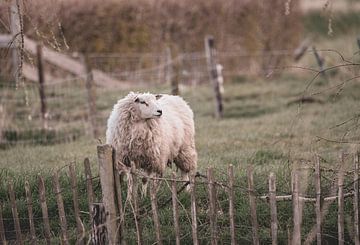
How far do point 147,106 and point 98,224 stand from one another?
250 centimetres

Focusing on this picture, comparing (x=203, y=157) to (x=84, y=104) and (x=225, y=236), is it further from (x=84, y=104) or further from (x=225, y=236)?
(x=84, y=104)

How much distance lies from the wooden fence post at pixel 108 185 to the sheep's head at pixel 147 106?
237 cm

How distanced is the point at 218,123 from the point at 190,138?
4.50 metres

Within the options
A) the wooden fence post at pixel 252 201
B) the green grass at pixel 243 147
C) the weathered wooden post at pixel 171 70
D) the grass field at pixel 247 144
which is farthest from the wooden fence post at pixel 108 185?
the weathered wooden post at pixel 171 70

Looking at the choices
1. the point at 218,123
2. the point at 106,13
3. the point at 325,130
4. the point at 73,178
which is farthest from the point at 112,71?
the point at 73,178

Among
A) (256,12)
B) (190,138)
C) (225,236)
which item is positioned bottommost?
(225,236)

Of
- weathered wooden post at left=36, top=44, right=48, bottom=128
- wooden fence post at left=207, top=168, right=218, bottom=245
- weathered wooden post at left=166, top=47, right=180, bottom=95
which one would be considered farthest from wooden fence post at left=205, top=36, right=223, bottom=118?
wooden fence post at left=207, top=168, right=218, bottom=245

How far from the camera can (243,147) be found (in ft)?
32.0

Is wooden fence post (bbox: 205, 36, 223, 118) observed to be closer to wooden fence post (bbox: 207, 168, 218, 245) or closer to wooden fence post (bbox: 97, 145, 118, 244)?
wooden fence post (bbox: 207, 168, 218, 245)

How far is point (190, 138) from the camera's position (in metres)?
8.27

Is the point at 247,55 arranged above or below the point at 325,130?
above

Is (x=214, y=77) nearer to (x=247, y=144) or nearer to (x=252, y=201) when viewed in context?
(x=247, y=144)

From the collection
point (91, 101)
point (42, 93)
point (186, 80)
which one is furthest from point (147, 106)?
point (186, 80)

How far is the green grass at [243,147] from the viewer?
20.4 feet
